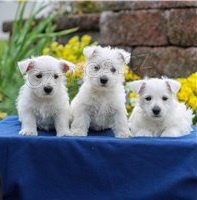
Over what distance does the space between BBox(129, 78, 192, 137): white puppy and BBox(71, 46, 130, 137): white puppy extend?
0.12 metres

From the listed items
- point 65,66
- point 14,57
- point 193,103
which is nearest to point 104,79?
point 65,66

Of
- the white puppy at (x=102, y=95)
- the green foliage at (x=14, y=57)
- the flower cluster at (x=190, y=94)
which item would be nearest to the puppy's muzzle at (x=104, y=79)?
the white puppy at (x=102, y=95)

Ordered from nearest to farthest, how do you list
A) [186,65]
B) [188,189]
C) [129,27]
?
[188,189] → [186,65] → [129,27]

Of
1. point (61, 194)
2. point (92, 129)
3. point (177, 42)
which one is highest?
point (177, 42)

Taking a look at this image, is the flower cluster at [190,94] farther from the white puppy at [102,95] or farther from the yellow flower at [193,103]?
the white puppy at [102,95]

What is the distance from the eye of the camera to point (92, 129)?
3320 millimetres

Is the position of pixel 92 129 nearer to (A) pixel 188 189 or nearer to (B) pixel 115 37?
(A) pixel 188 189

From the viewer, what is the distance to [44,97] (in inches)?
125

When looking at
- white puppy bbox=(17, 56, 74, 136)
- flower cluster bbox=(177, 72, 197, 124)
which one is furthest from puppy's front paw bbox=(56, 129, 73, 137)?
flower cluster bbox=(177, 72, 197, 124)

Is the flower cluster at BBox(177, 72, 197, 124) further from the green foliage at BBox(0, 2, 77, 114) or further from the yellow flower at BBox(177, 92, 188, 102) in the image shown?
the green foliage at BBox(0, 2, 77, 114)

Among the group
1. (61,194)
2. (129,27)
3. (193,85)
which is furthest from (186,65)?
(61,194)

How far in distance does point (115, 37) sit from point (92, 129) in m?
3.16

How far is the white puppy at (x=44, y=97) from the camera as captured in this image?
10.2 feet

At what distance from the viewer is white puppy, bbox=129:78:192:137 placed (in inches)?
125
